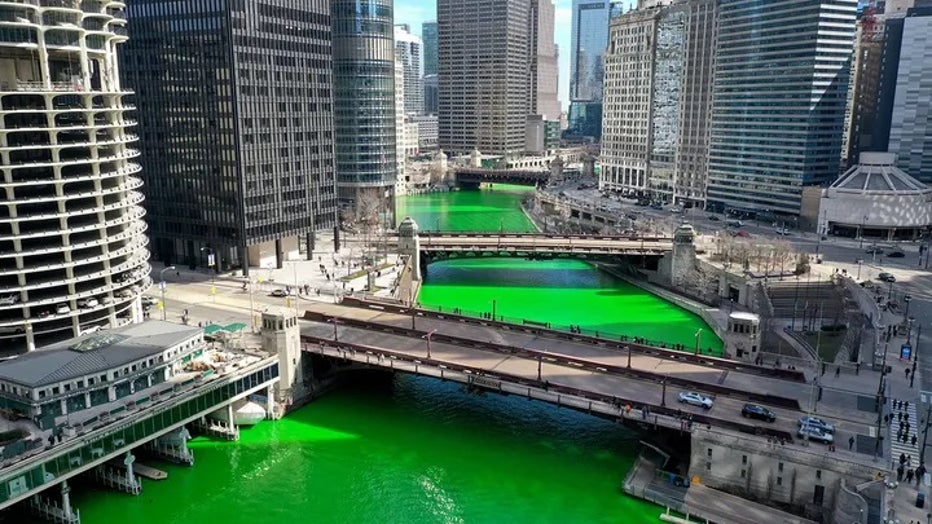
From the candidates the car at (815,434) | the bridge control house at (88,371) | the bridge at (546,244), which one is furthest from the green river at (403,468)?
the bridge at (546,244)

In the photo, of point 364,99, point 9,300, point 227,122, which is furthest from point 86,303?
point 364,99

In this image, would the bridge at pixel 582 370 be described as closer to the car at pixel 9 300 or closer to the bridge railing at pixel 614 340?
the bridge railing at pixel 614 340

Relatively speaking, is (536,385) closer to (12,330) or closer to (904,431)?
(904,431)

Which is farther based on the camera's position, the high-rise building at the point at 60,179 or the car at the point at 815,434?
the high-rise building at the point at 60,179

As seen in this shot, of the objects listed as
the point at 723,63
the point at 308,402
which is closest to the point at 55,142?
the point at 308,402

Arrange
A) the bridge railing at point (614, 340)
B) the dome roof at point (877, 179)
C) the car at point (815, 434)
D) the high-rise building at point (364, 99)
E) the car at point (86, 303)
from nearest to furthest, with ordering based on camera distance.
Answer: the car at point (815, 434) < the bridge railing at point (614, 340) < the car at point (86, 303) < the dome roof at point (877, 179) < the high-rise building at point (364, 99)

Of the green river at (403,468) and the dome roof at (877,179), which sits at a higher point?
the dome roof at (877,179)

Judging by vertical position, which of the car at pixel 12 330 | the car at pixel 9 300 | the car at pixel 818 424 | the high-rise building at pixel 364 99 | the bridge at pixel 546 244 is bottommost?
the car at pixel 818 424

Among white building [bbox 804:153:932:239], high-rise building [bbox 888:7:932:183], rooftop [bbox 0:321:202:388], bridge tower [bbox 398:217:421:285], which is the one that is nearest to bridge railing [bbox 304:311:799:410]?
rooftop [bbox 0:321:202:388]
